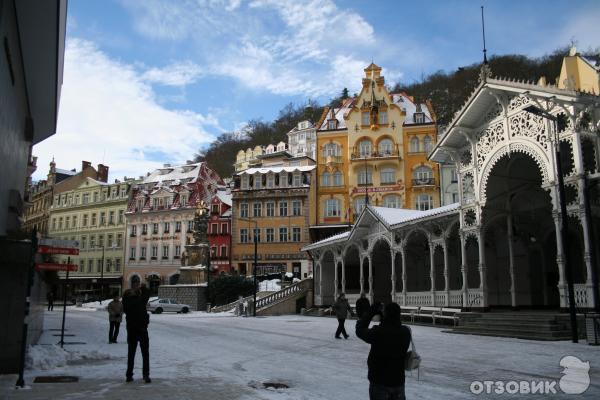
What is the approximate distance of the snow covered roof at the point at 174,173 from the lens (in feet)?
235

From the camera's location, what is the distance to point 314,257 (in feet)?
128

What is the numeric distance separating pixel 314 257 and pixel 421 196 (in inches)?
761

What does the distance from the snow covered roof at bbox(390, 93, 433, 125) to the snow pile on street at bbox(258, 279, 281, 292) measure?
861 inches

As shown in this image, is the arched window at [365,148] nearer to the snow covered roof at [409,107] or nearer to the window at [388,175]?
the window at [388,175]

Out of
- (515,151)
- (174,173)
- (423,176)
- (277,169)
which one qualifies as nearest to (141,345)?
(515,151)

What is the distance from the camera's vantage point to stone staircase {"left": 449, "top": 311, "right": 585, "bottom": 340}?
654 inches

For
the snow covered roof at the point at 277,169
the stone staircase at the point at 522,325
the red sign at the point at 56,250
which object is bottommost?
the stone staircase at the point at 522,325

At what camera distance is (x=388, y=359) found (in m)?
5.24

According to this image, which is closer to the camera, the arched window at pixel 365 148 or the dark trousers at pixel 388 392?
the dark trousers at pixel 388 392

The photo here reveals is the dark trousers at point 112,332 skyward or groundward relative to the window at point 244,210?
groundward

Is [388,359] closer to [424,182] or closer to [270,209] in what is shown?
[424,182]

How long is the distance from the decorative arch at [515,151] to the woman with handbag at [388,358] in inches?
594

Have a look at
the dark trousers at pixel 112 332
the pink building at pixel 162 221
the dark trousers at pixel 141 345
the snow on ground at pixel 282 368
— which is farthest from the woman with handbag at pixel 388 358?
the pink building at pixel 162 221

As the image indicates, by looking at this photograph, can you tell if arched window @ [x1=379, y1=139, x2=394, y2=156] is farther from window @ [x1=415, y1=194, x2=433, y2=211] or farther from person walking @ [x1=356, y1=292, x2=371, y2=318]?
person walking @ [x1=356, y1=292, x2=371, y2=318]
